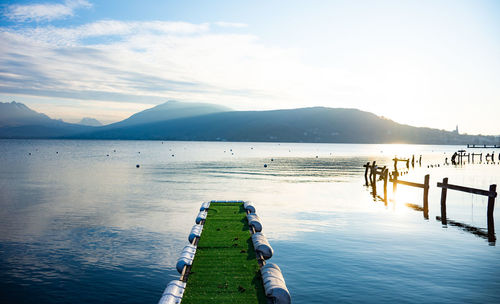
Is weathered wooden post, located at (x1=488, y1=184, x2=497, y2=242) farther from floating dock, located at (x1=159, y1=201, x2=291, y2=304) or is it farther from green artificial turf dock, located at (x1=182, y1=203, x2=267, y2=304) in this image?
green artificial turf dock, located at (x1=182, y1=203, x2=267, y2=304)

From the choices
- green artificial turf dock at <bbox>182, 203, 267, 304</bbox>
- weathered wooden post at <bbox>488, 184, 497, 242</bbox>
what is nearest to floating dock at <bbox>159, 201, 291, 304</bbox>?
green artificial turf dock at <bbox>182, 203, 267, 304</bbox>

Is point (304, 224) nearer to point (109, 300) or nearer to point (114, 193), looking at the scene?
point (109, 300)

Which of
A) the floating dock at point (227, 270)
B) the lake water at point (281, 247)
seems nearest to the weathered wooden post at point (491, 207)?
the lake water at point (281, 247)

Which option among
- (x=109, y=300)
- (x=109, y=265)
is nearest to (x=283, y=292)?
(x=109, y=300)

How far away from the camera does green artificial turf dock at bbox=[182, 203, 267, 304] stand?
14.9 m

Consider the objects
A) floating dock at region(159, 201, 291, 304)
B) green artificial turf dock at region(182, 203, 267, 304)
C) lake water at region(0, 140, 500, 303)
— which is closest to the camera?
floating dock at region(159, 201, 291, 304)

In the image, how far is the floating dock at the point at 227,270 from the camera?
14.5 m

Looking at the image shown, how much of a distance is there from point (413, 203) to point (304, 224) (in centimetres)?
1814

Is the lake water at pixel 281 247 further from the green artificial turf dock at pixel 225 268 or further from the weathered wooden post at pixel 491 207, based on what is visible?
the green artificial turf dock at pixel 225 268

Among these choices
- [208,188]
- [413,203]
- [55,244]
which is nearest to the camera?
[55,244]

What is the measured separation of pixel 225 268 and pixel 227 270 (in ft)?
0.89

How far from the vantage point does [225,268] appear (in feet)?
59.1

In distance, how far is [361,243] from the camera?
25.7 m

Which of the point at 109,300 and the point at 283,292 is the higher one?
the point at 283,292
